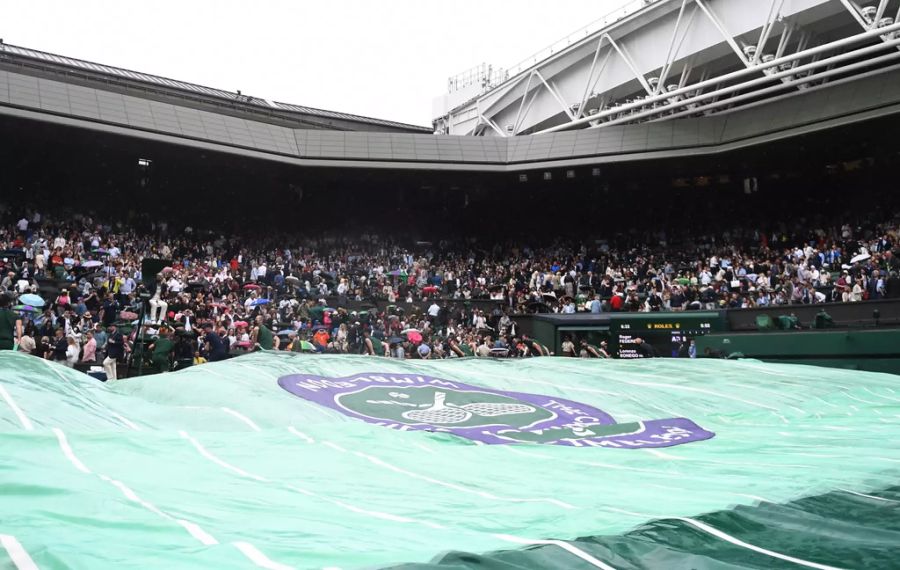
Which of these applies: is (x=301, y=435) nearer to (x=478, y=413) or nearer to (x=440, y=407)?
(x=440, y=407)

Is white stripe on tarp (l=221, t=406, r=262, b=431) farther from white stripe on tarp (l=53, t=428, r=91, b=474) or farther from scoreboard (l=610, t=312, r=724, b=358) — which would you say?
scoreboard (l=610, t=312, r=724, b=358)

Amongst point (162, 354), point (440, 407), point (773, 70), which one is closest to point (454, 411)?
point (440, 407)

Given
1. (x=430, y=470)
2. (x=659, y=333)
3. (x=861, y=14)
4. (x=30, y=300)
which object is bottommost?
(x=430, y=470)

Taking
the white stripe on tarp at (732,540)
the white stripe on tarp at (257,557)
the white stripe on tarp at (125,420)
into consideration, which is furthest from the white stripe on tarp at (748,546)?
the white stripe on tarp at (125,420)

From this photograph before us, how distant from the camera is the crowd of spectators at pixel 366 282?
18.5m

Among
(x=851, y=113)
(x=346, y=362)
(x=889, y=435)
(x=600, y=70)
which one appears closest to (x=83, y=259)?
(x=346, y=362)

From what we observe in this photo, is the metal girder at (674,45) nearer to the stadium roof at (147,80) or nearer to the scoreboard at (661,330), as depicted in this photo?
the scoreboard at (661,330)

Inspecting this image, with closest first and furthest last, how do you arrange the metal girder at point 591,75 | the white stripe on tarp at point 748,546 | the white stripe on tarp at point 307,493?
the white stripe on tarp at point 748,546 < the white stripe on tarp at point 307,493 < the metal girder at point 591,75

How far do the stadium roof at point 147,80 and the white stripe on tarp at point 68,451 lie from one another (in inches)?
1289

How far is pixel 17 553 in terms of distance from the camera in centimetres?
348

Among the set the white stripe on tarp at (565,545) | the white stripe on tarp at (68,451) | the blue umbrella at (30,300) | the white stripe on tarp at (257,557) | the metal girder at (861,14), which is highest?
the metal girder at (861,14)

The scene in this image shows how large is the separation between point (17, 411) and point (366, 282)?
23524 millimetres

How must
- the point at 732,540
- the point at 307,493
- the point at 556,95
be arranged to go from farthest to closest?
the point at 556,95 → the point at 307,493 → the point at 732,540

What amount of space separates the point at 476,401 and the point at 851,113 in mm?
24253
